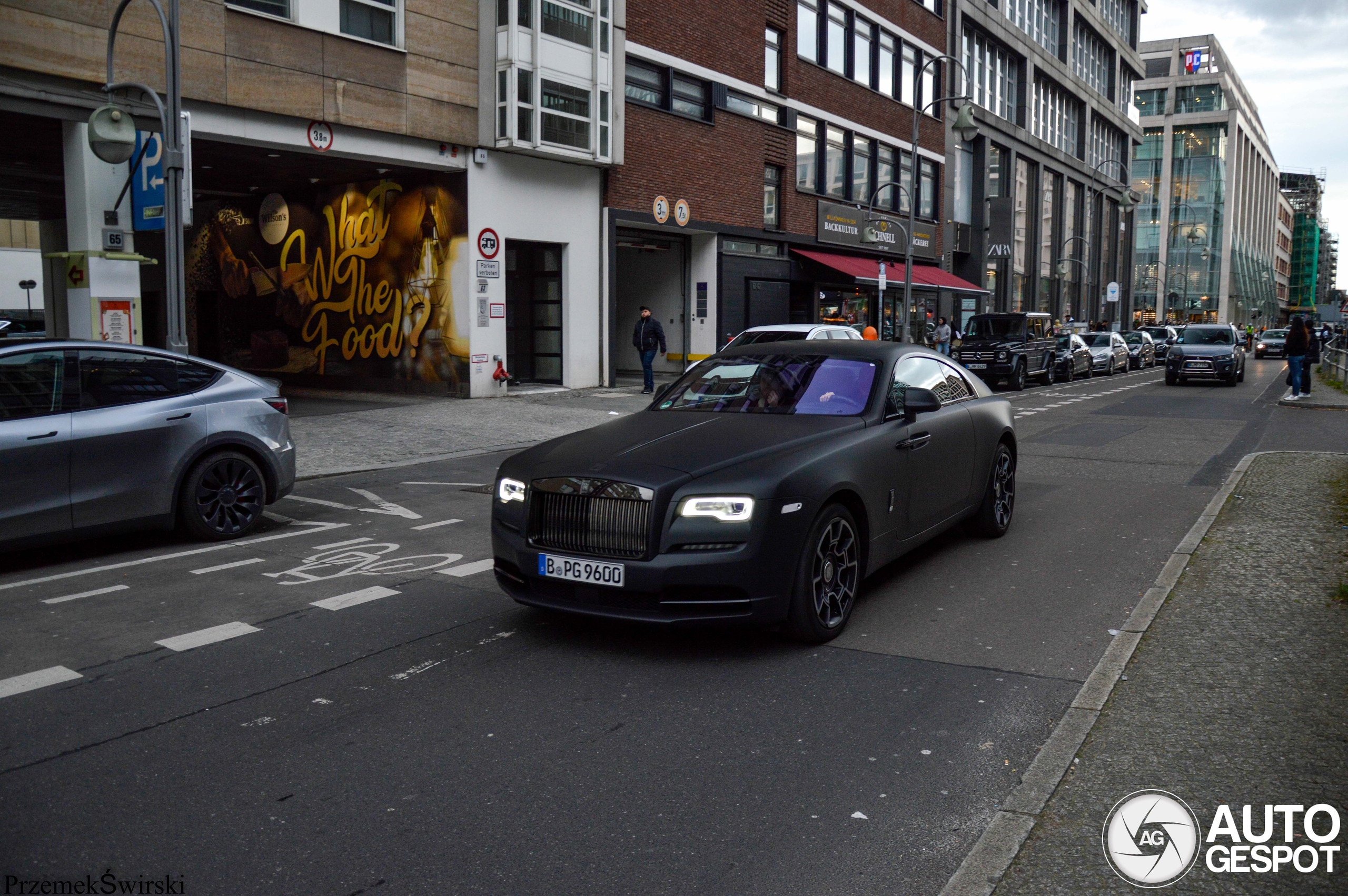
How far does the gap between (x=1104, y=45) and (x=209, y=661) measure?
73.8m

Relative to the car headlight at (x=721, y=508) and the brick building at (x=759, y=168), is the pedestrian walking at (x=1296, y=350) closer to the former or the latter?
the brick building at (x=759, y=168)

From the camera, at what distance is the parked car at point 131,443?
730 centimetres

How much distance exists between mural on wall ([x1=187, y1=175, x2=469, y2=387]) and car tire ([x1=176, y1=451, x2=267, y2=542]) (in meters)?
13.0

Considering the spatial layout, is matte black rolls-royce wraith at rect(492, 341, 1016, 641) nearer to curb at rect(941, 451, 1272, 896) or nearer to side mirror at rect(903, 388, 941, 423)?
side mirror at rect(903, 388, 941, 423)

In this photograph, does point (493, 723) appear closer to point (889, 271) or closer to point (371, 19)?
point (371, 19)

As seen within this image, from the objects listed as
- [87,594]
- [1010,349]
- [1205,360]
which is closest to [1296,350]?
[1205,360]

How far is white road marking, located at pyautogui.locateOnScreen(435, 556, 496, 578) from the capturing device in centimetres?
736

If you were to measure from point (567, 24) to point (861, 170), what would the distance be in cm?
1637

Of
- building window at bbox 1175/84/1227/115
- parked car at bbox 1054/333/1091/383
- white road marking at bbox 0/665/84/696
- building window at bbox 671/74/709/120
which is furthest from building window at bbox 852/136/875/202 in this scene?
building window at bbox 1175/84/1227/115

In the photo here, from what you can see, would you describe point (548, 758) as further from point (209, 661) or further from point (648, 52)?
point (648, 52)

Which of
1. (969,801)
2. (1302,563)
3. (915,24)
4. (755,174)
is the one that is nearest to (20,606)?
(969,801)

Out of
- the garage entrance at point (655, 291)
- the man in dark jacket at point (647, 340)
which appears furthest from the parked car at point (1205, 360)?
the man in dark jacket at point (647, 340)

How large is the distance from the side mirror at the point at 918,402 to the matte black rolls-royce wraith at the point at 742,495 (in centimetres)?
1

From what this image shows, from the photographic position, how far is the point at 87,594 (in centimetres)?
689
